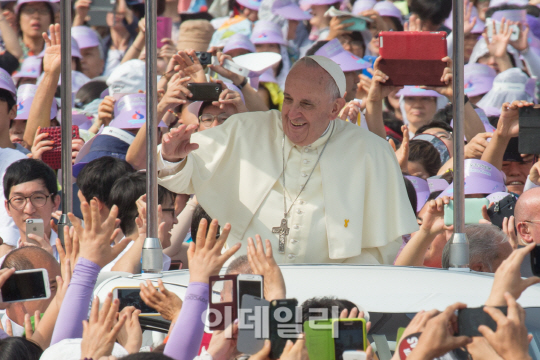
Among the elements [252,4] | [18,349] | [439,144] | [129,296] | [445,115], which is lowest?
[18,349]

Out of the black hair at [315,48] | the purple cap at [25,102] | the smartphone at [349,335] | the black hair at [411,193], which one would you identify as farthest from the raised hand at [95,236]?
the black hair at [315,48]

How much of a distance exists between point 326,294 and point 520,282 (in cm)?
78

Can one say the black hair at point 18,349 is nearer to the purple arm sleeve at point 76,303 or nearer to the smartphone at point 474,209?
the purple arm sleeve at point 76,303

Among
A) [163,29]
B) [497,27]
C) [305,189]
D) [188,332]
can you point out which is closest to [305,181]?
[305,189]

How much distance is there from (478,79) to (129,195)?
396cm

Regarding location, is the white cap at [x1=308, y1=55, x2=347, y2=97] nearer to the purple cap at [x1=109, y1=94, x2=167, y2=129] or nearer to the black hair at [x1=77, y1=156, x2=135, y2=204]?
the black hair at [x1=77, y1=156, x2=135, y2=204]

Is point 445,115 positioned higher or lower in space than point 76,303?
higher

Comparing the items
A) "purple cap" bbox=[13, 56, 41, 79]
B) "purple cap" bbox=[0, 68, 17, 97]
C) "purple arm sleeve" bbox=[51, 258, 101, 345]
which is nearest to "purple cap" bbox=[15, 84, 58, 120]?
"purple cap" bbox=[0, 68, 17, 97]

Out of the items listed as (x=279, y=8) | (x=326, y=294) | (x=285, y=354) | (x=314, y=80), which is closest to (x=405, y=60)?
(x=314, y=80)

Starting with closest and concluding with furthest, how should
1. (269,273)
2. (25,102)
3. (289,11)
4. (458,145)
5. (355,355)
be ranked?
(355,355), (269,273), (458,145), (25,102), (289,11)

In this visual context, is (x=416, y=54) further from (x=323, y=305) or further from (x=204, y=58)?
Result: (x=323, y=305)

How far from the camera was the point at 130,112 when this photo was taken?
6.22 meters

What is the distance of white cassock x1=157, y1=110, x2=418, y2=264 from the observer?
13.9 feet

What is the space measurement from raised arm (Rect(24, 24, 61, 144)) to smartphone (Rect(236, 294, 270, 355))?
3.67 meters
